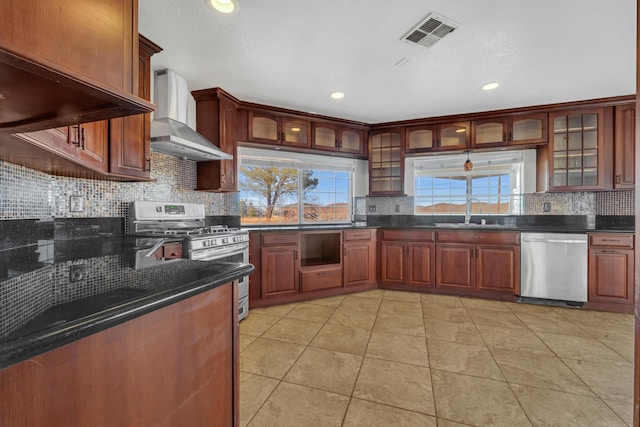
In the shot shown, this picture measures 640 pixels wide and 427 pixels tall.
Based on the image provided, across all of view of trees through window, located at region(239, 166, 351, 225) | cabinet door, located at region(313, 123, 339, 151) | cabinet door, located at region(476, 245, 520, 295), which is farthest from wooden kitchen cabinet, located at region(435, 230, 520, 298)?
cabinet door, located at region(313, 123, 339, 151)

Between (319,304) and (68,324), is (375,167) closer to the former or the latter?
(319,304)

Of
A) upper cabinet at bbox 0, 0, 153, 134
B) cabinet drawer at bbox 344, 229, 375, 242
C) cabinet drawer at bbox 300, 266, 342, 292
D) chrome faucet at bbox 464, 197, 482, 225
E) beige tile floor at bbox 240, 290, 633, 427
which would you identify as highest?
upper cabinet at bbox 0, 0, 153, 134

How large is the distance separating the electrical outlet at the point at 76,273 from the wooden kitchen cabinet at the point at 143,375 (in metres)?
0.31

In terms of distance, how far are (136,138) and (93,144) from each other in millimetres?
469

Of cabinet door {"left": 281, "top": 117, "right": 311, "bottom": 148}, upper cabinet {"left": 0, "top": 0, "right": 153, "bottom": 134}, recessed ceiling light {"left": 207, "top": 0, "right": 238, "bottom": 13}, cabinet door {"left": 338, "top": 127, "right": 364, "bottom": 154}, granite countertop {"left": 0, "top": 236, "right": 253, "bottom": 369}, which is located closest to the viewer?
granite countertop {"left": 0, "top": 236, "right": 253, "bottom": 369}

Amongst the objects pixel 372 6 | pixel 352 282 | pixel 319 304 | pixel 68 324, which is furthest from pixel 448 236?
pixel 68 324

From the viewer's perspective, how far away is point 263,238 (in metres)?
3.13

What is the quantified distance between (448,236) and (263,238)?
229 centimetres

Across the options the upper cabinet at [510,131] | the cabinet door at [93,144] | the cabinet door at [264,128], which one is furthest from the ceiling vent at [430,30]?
the cabinet door at [93,144]

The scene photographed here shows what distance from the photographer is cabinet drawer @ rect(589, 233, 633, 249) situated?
298 centimetres

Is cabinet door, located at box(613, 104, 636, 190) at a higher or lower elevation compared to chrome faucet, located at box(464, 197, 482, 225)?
higher

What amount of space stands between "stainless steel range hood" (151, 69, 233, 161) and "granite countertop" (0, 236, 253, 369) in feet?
5.04

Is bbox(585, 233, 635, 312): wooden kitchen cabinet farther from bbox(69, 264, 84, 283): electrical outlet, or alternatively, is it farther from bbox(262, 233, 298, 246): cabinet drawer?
bbox(69, 264, 84, 283): electrical outlet

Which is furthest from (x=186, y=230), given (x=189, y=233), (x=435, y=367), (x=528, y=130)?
(x=528, y=130)
